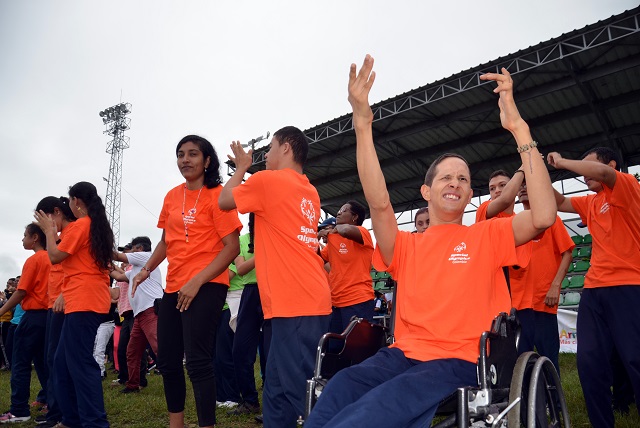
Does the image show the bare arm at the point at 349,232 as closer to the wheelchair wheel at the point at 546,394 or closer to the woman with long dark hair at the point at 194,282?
the woman with long dark hair at the point at 194,282

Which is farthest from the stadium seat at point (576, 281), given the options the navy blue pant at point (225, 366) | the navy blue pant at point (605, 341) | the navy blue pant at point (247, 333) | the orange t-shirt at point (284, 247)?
the orange t-shirt at point (284, 247)

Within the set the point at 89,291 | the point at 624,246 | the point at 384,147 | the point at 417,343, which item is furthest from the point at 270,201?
the point at 384,147

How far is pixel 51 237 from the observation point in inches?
157

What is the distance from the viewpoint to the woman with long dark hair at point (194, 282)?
123 inches

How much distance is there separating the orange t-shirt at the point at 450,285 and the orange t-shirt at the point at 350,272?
102 inches

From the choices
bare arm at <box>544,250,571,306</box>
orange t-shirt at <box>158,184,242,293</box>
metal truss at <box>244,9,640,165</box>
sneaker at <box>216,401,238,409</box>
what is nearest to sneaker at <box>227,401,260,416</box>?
sneaker at <box>216,401,238,409</box>

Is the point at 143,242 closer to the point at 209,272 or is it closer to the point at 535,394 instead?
the point at 209,272

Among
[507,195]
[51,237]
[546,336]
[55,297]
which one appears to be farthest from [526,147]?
[55,297]

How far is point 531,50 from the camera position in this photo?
38.8 feet

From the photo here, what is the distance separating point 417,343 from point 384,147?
15.0 metres

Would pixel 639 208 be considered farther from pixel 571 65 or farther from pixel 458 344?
pixel 571 65

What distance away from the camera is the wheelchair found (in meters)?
1.83

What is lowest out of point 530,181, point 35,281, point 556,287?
point 556,287

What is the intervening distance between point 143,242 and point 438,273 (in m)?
5.70
